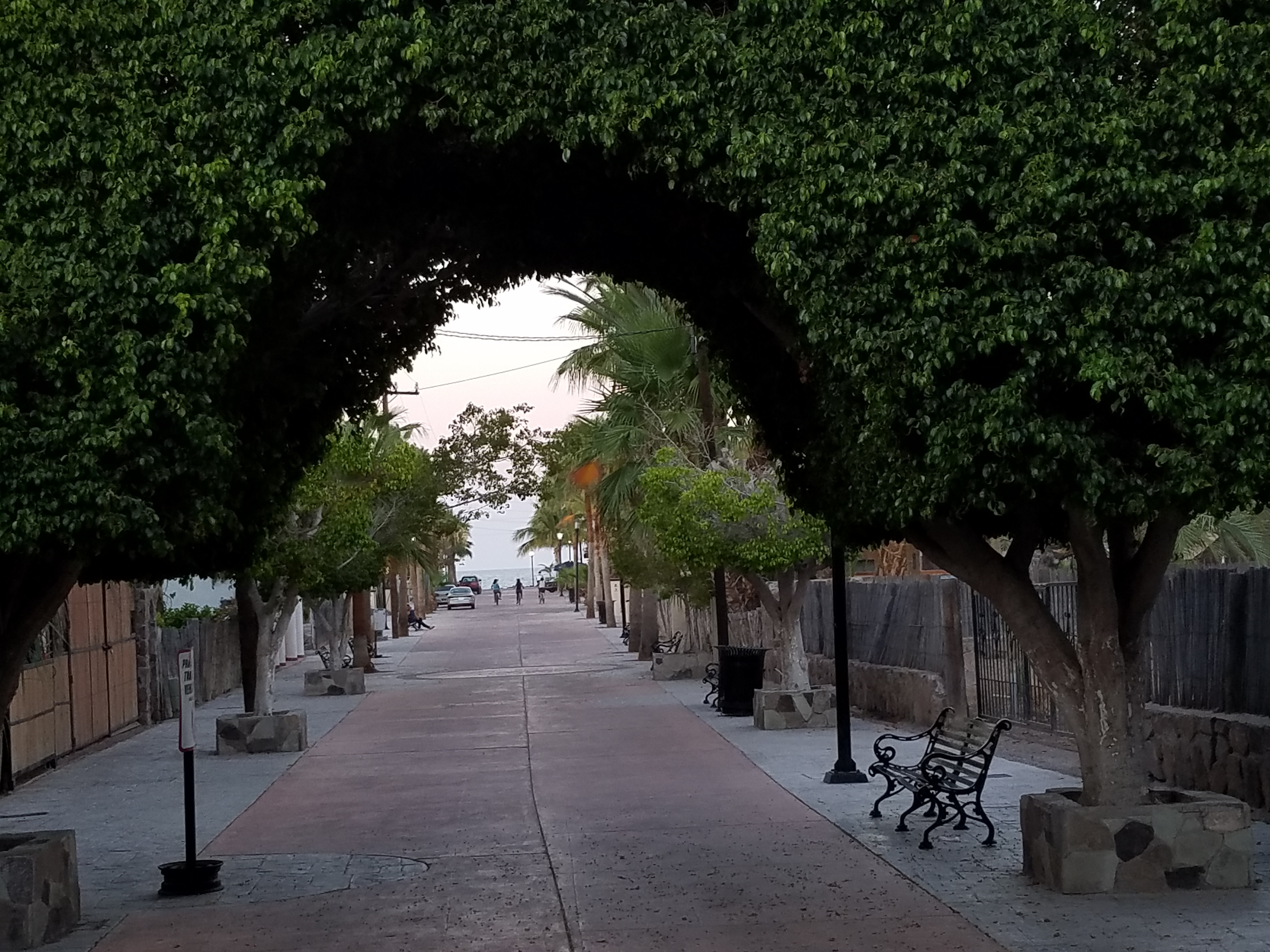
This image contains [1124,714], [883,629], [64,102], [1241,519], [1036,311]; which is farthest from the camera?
[1241,519]

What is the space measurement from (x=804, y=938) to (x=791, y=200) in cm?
394

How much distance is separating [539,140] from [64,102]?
2.62 meters

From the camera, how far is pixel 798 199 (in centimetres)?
882

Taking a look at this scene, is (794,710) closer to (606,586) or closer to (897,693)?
(897,693)

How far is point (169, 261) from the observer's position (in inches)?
349

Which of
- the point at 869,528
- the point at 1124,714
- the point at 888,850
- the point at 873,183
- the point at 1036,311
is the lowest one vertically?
the point at 888,850

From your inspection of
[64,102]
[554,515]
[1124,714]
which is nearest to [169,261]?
[64,102]

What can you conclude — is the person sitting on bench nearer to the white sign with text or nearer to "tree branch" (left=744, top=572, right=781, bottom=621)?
"tree branch" (left=744, top=572, right=781, bottom=621)

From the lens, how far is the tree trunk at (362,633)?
3712cm

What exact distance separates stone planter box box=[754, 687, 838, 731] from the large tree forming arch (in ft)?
37.4

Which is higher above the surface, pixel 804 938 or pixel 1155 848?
pixel 1155 848

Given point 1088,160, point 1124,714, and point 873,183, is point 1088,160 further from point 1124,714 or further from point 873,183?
point 1124,714

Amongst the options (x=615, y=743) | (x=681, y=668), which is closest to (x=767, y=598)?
(x=615, y=743)

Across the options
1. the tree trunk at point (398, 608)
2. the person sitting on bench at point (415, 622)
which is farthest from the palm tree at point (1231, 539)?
the person sitting on bench at point (415, 622)
